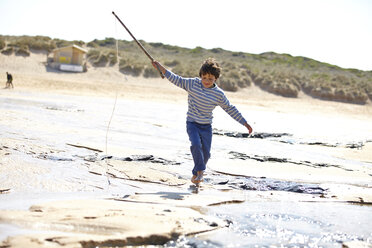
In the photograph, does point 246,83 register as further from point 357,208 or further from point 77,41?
point 357,208

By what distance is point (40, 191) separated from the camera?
4059 millimetres

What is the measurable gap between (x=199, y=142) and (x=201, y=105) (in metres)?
0.41

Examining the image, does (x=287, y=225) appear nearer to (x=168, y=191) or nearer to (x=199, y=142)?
(x=168, y=191)

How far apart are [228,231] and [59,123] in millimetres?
6495

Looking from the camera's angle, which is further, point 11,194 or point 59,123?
point 59,123

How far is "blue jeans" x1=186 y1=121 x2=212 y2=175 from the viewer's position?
4.84 m

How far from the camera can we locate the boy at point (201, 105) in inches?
190

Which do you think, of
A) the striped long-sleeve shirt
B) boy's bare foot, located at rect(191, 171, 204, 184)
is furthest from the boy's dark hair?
boy's bare foot, located at rect(191, 171, 204, 184)

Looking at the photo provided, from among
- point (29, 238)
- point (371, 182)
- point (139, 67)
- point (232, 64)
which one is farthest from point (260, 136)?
point (232, 64)

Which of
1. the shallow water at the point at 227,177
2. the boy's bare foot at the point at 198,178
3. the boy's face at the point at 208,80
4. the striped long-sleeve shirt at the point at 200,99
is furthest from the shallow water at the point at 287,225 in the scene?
the boy's face at the point at 208,80

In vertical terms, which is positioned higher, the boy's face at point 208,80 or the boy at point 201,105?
the boy's face at point 208,80

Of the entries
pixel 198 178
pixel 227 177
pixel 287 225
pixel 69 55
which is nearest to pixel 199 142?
pixel 198 178

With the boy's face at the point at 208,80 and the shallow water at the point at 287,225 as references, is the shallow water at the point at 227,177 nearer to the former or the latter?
the shallow water at the point at 287,225

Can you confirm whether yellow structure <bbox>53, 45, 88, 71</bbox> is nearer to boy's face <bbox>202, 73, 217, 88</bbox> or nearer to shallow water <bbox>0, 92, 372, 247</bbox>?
shallow water <bbox>0, 92, 372, 247</bbox>
